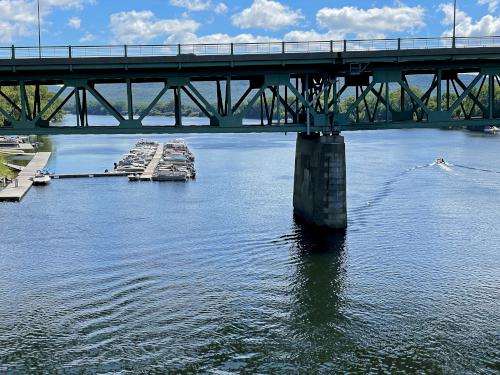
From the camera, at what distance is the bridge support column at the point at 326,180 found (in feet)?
174

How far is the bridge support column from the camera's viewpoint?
5300cm

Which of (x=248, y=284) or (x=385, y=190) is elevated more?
(x=385, y=190)

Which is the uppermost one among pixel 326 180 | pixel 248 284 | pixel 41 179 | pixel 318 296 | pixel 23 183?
pixel 326 180

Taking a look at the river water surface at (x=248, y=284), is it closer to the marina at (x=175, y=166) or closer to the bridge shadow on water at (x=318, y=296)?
the bridge shadow on water at (x=318, y=296)

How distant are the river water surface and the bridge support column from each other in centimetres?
171

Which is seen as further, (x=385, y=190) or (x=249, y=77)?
(x=385, y=190)

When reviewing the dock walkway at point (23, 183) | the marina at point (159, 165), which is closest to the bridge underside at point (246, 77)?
the dock walkway at point (23, 183)

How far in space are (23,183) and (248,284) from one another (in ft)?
169

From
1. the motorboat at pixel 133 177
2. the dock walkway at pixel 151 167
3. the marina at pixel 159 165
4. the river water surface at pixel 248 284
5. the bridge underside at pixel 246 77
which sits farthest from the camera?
the dock walkway at pixel 151 167

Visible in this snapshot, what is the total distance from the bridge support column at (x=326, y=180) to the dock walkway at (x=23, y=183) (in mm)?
34022

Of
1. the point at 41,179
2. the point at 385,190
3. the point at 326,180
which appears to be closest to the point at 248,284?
the point at 326,180

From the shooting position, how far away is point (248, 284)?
40.9 meters

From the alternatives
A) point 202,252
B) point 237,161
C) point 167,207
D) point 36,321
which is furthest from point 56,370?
point 237,161

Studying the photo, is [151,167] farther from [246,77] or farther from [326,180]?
[326,180]
